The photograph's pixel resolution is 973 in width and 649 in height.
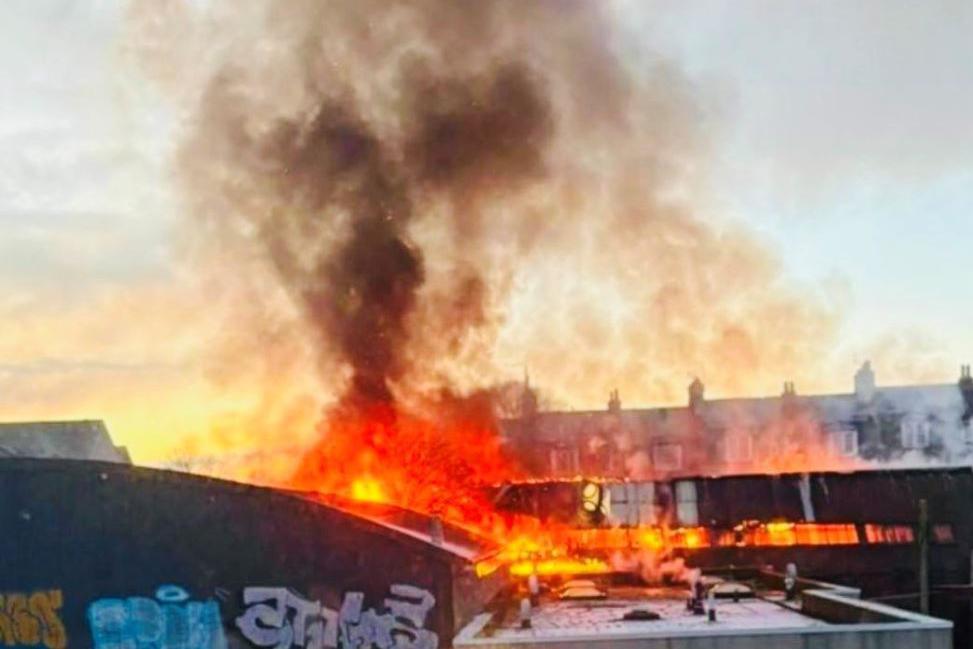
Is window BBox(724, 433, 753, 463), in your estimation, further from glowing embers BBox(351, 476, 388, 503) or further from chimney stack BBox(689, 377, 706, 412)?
glowing embers BBox(351, 476, 388, 503)

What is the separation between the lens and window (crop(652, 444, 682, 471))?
7188 cm

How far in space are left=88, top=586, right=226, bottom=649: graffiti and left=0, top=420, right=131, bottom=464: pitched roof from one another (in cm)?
3566

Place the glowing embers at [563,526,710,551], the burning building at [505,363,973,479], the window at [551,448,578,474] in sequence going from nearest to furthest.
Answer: the glowing embers at [563,526,710,551] < the burning building at [505,363,973,479] < the window at [551,448,578,474]

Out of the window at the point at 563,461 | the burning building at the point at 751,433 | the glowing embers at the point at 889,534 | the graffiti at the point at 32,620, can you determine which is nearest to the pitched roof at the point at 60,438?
the burning building at the point at 751,433

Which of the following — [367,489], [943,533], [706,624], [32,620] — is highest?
[367,489]

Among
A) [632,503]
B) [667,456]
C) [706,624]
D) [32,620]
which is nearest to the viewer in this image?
[706,624]

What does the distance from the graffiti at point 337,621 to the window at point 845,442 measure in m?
51.1

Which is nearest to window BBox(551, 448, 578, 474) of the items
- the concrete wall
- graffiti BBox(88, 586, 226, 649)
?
the concrete wall

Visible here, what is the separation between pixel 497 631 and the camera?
24.2 m

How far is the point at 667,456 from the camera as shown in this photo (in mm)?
72750

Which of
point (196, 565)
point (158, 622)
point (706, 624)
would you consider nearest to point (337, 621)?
point (196, 565)

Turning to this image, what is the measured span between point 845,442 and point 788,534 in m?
29.3

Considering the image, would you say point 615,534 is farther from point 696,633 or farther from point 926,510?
point 696,633

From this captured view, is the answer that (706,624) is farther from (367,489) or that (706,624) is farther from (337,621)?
(367,489)
